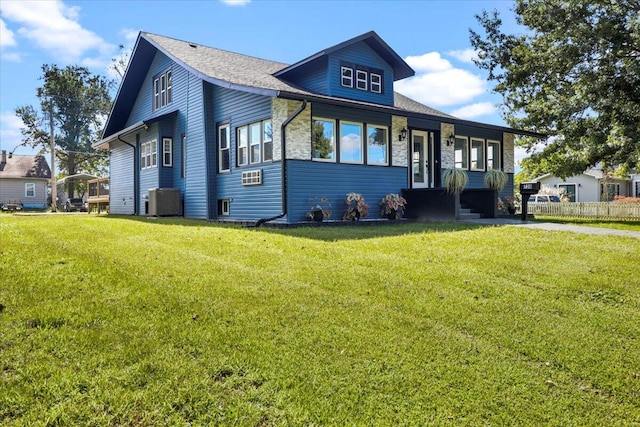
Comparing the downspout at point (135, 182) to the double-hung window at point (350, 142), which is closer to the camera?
the double-hung window at point (350, 142)

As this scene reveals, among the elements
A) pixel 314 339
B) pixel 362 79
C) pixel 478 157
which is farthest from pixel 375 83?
pixel 314 339

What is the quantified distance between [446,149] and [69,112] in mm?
36578

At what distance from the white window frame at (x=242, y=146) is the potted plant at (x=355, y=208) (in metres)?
3.17

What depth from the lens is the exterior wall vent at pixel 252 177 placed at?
11.4m

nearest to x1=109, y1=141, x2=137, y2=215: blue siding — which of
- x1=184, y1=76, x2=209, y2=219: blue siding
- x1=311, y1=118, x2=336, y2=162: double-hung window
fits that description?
x1=184, y1=76, x2=209, y2=219: blue siding

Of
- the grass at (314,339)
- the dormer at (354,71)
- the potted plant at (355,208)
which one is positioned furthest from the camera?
the dormer at (354,71)

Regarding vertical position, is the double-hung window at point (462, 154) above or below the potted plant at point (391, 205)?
above

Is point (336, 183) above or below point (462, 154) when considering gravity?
below

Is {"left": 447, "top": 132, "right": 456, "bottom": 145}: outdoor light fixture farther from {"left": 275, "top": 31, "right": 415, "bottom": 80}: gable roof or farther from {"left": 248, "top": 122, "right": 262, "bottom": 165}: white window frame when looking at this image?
{"left": 248, "top": 122, "right": 262, "bottom": 165}: white window frame

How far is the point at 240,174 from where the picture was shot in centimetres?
1234

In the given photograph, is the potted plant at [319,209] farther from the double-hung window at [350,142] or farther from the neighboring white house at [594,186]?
the neighboring white house at [594,186]

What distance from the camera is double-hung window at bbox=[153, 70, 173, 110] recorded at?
15.8 metres

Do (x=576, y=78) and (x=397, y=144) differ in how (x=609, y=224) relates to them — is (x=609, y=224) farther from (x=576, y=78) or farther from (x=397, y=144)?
(x=576, y=78)

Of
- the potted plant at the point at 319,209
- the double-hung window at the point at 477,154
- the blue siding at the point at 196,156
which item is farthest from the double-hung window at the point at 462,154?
the blue siding at the point at 196,156
